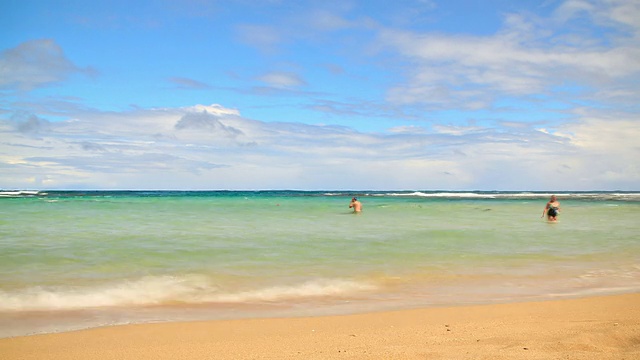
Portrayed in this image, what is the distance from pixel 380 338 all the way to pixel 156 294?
420cm

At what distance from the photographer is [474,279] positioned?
9250 millimetres

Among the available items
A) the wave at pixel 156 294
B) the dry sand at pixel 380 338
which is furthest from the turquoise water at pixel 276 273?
the dry sand at pixel 380 338

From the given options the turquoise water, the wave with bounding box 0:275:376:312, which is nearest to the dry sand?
the turquoise water

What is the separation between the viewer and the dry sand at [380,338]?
15.5ft

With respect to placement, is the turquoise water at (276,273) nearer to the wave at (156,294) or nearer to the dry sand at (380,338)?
the wave at (156,294)

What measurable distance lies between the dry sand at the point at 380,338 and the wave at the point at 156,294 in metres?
1.55

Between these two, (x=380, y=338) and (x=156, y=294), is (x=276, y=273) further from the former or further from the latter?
(x=380, y=338)

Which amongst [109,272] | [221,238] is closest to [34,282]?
[109,272]

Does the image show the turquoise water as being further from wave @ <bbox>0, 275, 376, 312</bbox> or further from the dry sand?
the dry sand

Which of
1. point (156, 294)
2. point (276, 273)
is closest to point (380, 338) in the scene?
point (156, 294)

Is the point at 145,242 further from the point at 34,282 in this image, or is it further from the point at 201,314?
the point at 201,314

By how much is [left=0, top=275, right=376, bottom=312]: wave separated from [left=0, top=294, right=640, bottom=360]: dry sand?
1.55 meters

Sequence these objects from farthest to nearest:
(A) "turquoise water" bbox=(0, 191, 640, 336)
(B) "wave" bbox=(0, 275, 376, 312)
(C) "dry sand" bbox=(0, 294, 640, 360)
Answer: (B) "wave" bbox=(0, 275, 376, 312), (A) "turquoise water" bbox=(0, 191, 640, 336), (C) "dry sand" bbox=(0, 294, 640, 360)

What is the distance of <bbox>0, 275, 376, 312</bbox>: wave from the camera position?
286 inches
